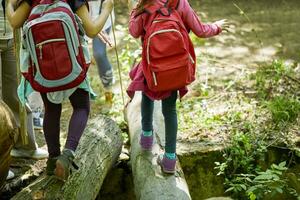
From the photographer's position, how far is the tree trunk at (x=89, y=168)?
339cm

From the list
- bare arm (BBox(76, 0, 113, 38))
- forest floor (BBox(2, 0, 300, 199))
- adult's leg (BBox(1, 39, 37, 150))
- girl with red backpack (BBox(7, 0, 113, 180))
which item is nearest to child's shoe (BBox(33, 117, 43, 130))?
forest floor (BBox(2, 0, 300, 199))

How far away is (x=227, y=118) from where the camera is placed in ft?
16.3

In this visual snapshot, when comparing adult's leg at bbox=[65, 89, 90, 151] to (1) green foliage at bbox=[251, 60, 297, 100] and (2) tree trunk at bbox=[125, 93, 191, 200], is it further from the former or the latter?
(1) green foliage at bbox=[251, 60, 297, 100]

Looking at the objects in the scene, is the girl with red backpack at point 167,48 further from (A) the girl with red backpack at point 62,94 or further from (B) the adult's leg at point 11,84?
(B) the adult's leg at point 11,84

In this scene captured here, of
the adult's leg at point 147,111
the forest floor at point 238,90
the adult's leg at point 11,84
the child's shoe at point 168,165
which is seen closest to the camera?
the child's shoe at point 168,165

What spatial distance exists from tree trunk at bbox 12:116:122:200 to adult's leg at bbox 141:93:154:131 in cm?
44

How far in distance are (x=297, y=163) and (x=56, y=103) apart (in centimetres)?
234

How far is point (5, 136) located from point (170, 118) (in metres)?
1.14

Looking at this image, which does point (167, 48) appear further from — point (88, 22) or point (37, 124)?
point (37, 124)

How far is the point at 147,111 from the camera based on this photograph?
372 centimetres

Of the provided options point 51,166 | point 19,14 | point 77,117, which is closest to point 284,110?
point 77,117

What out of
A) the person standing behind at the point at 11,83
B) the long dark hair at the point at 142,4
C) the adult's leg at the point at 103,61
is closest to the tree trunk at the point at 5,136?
the person standing behind at the point at 11,83

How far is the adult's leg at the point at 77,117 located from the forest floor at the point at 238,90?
861 millimetres

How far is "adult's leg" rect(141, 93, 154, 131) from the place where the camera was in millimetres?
3674
